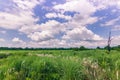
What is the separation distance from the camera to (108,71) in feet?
27.4

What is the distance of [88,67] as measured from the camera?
27.7 feet

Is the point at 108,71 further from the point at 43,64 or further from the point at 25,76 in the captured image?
the point at 25,76

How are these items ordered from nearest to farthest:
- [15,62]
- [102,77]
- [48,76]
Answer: [102,77], [48,76], [15,62]

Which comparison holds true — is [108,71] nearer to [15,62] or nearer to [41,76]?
[41,76]

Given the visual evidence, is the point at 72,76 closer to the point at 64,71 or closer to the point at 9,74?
the point at 64,71

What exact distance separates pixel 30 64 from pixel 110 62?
2.67m

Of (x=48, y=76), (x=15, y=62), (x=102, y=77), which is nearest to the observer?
(x=102, y=77)

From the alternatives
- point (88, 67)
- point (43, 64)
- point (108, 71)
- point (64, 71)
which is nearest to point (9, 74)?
point (43, 64)

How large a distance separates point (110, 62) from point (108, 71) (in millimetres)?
1345

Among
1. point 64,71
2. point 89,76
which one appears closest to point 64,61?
point 64,71

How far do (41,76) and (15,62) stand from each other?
1.09 meters

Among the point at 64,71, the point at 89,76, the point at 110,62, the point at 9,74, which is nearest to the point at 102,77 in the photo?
the point at 89,76

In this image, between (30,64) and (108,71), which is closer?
(108,71)

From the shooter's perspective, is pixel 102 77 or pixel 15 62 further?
pixel 15 62
